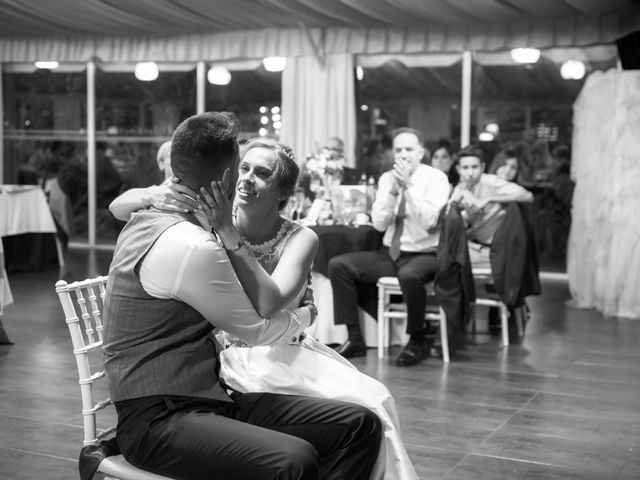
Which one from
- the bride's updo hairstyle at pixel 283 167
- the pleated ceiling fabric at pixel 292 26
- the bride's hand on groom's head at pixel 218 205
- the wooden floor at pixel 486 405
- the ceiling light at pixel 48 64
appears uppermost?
the pleated ceiling fabric at pixel 292 26

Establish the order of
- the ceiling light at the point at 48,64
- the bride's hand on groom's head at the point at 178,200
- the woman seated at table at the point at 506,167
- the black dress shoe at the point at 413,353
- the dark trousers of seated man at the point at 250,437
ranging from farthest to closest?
the ceiling light at the point at 48,64, the woman seated at table at the point at 506,167, the black dress shoe at the point at 413,353, the bride's hand on groom's head at the point at 178,200, the dark trousers of seated man at the point at 250,437

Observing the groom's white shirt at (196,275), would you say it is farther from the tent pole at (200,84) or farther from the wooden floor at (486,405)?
the tent pole at (200,84)

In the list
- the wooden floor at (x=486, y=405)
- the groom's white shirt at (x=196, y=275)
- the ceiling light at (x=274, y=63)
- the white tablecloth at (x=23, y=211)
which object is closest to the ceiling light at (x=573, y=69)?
the ceiling light at (x=274, y=63)

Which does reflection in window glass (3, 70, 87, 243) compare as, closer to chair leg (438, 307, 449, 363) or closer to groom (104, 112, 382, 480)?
chair leg (438, 307, 449, 363)

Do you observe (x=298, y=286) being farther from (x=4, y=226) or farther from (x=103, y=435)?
(x=4, y=226)

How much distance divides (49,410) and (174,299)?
2.44 meters

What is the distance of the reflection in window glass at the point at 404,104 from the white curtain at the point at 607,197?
7.73 feet

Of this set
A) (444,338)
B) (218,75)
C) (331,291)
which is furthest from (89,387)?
(218,75)

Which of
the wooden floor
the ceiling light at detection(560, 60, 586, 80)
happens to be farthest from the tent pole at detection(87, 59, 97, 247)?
the ceiling light at detection(560, 60, 586, 80)

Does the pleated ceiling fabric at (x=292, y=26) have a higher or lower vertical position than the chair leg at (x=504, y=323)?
higher

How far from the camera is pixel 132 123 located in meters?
12.0

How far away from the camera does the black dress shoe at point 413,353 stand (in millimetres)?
5230

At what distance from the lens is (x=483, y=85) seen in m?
10.1

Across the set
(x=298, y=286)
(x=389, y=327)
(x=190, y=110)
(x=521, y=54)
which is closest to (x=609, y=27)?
(x=521, y=54)
